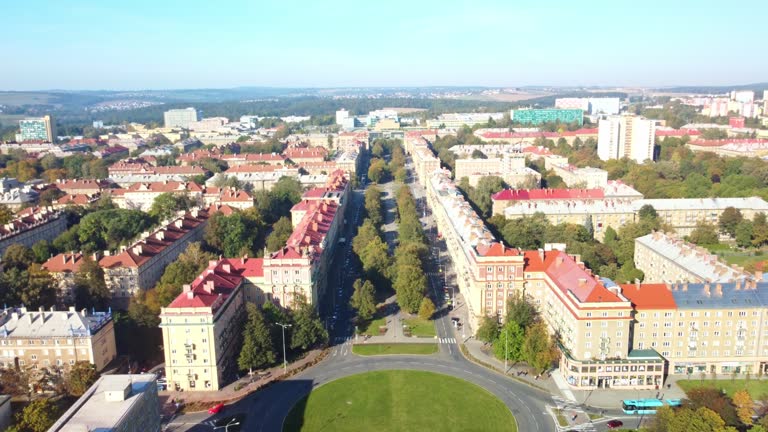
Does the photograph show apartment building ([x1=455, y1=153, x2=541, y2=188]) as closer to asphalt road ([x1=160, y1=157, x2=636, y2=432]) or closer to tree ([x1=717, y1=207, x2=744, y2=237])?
tree ([x1=717, y1=207, x2=744, y2=237])

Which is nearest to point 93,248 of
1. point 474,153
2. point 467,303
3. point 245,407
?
point 245,407

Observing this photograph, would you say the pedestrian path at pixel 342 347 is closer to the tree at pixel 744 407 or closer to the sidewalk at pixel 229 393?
the sidewalk at pixel 229 393

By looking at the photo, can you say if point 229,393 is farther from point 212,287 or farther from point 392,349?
point 392,349

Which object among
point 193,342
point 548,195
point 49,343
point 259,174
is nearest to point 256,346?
point 193,342

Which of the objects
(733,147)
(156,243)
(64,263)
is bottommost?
(64,263)

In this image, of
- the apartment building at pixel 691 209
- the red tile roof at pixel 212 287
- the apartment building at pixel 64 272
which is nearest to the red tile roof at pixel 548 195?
the apartment building at pixel 691 209

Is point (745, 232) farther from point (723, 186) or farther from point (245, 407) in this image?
point (245, 407)

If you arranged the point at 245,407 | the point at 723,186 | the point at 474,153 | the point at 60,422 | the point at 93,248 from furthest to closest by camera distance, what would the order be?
the point at 474,153, the point at 723,186, the point at 93,248, the point at 245,407, the point at 60,422
